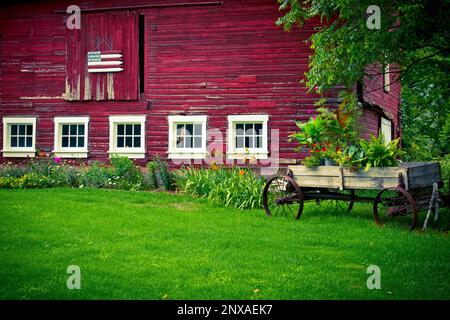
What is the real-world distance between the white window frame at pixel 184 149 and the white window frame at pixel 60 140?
288 cm

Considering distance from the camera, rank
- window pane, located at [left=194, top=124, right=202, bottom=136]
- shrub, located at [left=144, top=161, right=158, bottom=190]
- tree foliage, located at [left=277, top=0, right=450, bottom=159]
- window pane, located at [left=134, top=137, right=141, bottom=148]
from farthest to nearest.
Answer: window pane, located at [left=134, top=137, right=141, bottom=148] < window pane, located at [left=194, top=124, right=202, bottom=136] < shrub, located at [left=144, top=161, right=158, bottom=190] < tree foliage, located at [left=277, top=0, right=450, bottom=159]

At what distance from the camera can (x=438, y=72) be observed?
42.4 ft

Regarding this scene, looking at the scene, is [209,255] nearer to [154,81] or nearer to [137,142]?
[137,142]

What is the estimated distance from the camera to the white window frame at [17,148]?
1709 centimetres

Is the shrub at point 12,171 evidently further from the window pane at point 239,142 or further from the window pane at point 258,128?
the window pane at point 258,128

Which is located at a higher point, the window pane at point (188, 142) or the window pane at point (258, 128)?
the window pane at point (258, 128)

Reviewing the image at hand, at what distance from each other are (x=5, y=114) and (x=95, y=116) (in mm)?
3382

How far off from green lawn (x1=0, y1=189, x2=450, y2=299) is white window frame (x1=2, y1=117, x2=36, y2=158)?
680 centimetres

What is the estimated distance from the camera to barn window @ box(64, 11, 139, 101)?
53.9ft

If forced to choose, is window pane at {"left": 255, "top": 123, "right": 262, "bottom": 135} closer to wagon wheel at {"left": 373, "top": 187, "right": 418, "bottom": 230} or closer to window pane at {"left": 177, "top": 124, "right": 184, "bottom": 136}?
window pane at {"left": 177, "top": 124, "right": 184, "bottom": 136}

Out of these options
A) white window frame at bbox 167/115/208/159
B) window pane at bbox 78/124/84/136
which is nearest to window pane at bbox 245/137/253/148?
white window frame at bbox 167/115/208/159

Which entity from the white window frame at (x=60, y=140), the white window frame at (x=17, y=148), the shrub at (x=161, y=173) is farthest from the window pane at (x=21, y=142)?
the shrub at (x=161, y=173)

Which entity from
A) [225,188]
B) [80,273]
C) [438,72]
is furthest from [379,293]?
[438,72]

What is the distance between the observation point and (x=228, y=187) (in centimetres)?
1211
